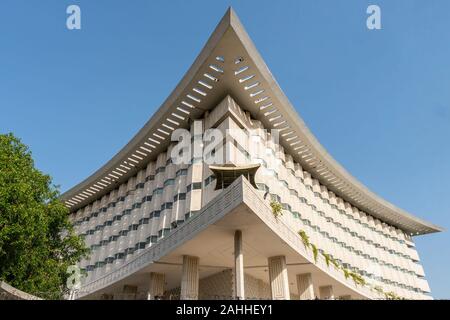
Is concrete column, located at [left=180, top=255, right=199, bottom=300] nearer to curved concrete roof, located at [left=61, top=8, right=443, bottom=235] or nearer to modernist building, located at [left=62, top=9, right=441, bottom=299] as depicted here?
modernist building, located at [left=62, top=9, right=441, bottom=299]

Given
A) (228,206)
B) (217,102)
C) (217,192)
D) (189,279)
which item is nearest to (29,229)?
(189,279)

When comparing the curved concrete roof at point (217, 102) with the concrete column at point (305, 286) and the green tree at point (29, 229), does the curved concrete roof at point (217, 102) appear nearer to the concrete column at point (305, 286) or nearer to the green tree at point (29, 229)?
the green tree at point (29, 229)

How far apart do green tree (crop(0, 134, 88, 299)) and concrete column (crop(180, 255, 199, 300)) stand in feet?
26.1

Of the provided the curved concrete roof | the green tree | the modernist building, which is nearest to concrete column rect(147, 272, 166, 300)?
the modernist building

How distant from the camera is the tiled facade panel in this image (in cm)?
2720

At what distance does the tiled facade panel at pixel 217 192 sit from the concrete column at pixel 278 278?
5.19 m

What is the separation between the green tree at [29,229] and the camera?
1805 cm

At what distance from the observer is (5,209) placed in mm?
17578

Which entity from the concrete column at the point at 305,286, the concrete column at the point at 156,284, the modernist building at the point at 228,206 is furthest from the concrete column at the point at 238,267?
→ the concrete column at the point at 305,286

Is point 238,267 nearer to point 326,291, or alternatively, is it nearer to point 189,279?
point 189,279

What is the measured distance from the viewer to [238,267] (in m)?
18.8

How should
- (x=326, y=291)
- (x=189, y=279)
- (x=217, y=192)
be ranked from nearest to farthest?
(x=189, y=279)
(x=217, y=192)
(x=326, y=291)

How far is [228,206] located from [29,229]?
400 inches
